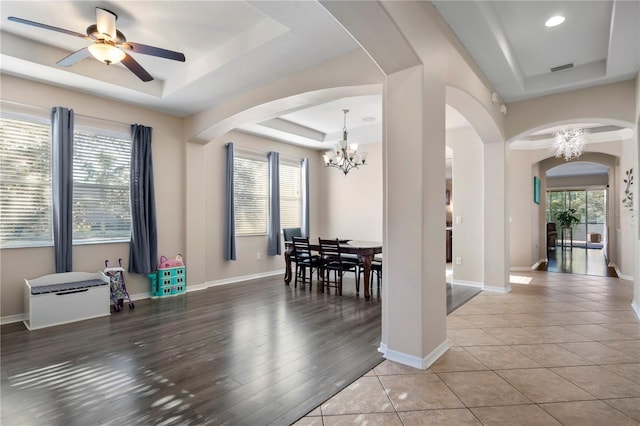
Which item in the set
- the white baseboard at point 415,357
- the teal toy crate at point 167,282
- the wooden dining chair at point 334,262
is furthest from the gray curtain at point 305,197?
the white baseboard at point 415,357

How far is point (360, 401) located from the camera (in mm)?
2141

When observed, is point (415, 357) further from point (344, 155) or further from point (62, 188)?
point (62, 188)

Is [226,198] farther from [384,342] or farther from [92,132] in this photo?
[384,342]

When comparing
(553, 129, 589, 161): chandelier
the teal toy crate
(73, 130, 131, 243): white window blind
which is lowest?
the teal toy crate

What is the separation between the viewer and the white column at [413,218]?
2.65 meters

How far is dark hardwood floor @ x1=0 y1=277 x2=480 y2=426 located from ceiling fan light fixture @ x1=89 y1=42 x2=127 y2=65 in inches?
104

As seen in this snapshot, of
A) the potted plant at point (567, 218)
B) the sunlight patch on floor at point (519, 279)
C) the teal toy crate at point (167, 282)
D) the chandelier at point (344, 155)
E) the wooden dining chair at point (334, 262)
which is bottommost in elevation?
the sunlight patch on floor at point (519, 279)

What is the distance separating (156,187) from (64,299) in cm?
195

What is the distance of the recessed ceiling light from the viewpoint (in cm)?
306

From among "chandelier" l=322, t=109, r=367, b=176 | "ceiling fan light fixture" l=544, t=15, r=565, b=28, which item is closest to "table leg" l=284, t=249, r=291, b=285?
"chandelier" l=322, t=109, r=367, b=176

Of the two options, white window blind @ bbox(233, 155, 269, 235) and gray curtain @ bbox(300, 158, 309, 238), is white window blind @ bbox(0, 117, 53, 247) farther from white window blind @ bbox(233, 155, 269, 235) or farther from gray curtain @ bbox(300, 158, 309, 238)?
gray curtain @ bbox(300, 158, 309, 238)

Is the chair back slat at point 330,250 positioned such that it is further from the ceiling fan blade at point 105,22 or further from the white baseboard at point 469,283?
the ceiling fan blade at point 105,22

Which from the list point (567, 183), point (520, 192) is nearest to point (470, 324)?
point (520, 192)

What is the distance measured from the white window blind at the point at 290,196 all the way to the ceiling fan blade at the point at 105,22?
178 inches
